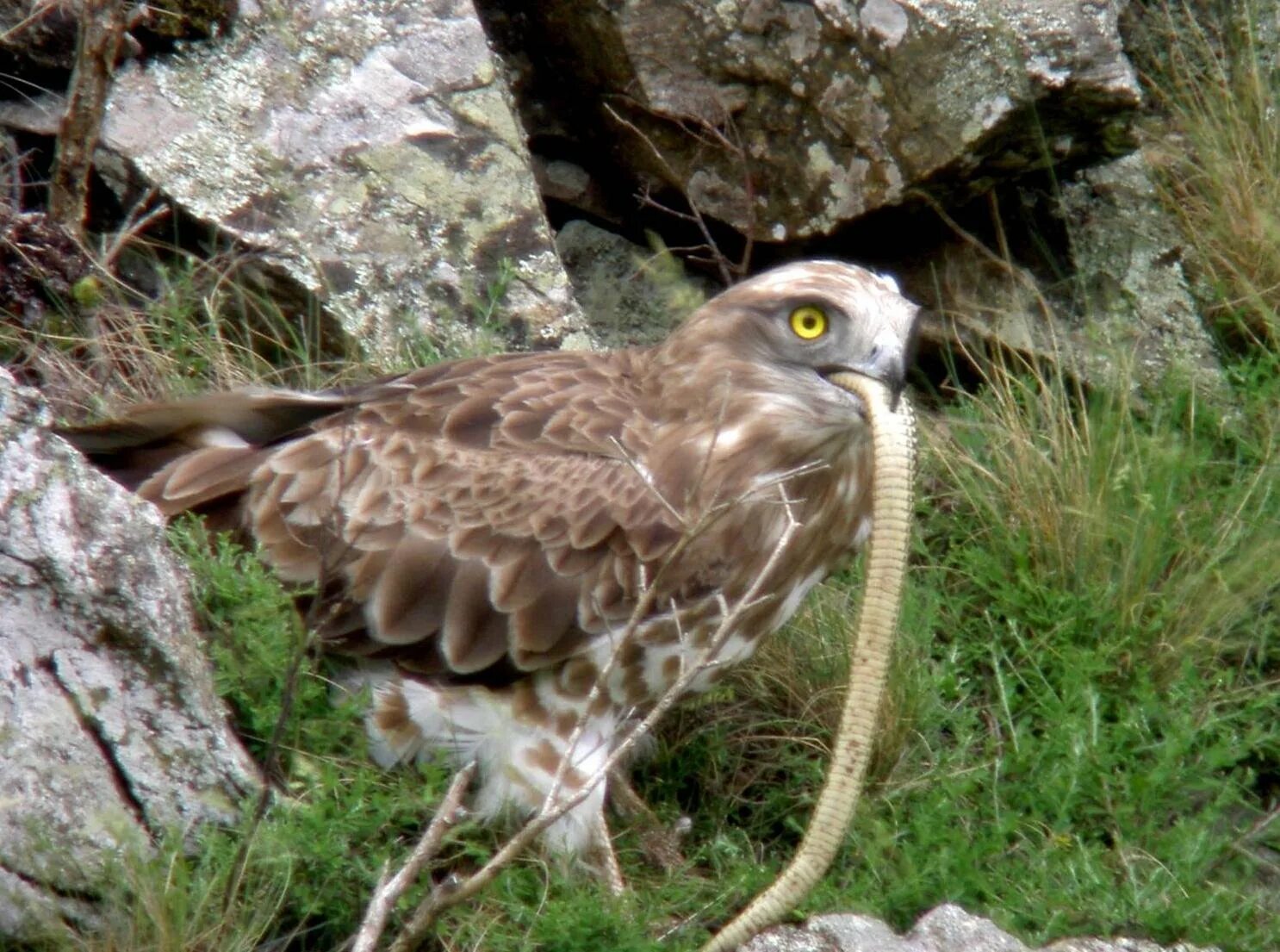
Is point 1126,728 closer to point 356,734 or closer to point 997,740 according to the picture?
point 997,740

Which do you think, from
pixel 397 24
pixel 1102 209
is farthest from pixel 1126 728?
pixel 397 24

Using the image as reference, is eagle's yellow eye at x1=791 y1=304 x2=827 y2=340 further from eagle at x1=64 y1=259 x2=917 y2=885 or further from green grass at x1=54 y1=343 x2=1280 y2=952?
green grass at x1=54 y1=343 x2=1280 y2=952

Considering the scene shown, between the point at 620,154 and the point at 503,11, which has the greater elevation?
the point at 503,11

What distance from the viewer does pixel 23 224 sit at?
550 centimetres

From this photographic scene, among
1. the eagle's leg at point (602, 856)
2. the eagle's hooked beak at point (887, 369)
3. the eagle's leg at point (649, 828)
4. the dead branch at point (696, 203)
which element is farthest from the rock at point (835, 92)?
the eagle's leg at point (602, 856)

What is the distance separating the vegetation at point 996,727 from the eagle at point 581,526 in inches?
6.9

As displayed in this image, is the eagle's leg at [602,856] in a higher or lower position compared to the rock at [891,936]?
lower

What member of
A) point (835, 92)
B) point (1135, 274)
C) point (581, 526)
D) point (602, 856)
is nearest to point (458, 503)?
point (581, 526)

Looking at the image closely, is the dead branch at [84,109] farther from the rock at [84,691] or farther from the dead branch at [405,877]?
the dead branch at [405,877]

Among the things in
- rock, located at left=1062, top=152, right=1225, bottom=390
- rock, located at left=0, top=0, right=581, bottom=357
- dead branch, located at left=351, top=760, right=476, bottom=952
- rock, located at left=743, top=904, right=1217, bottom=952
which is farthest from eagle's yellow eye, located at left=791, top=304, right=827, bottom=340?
rock, located at left=1062, top=152, right=1225, bottom=390

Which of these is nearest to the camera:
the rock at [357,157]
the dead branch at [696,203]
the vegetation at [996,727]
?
the vegetation at [996,727]

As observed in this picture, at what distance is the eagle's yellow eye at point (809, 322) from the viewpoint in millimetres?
4348

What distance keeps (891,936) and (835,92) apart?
321 centimetres

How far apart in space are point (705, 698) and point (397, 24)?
8.36 feet
